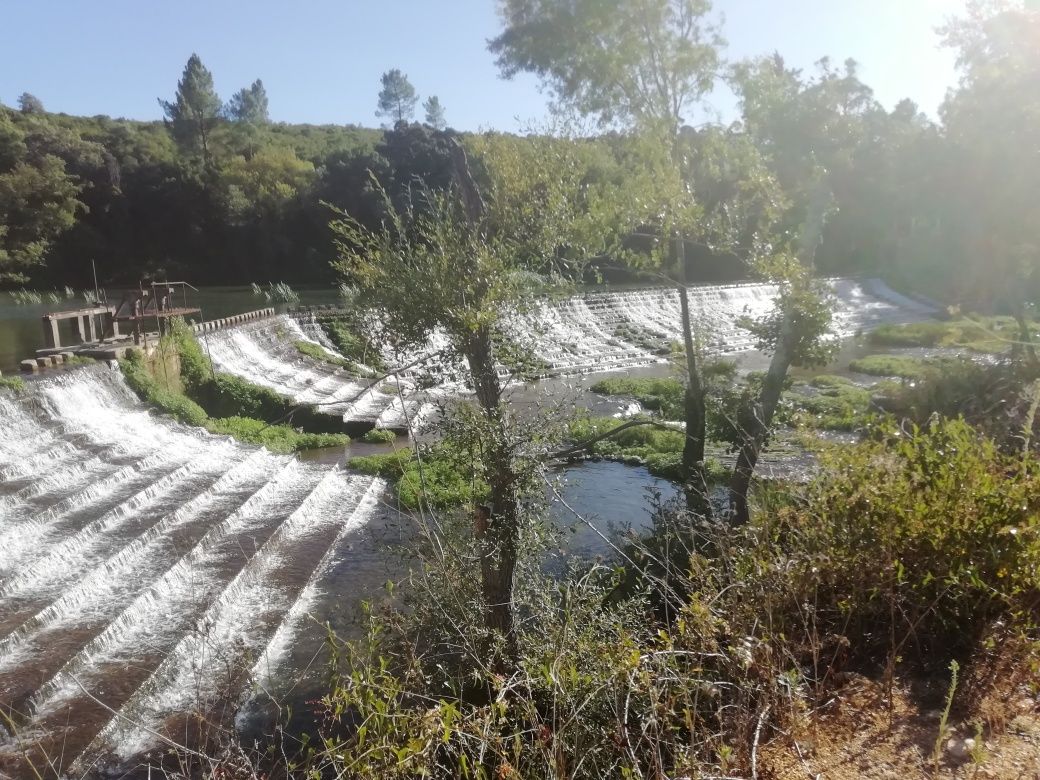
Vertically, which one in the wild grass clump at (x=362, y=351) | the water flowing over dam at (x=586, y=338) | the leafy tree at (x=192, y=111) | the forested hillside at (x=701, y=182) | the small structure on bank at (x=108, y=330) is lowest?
the water flowing over dam at (x=586, y=338)

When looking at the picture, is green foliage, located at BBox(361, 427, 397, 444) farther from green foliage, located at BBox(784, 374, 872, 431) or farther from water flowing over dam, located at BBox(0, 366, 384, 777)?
green foliage, located at BBox(784, 374, 872, 431)

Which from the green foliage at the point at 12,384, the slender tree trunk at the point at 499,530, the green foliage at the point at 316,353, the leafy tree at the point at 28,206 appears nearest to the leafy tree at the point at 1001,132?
the slender tree trunk at the point at 499,530

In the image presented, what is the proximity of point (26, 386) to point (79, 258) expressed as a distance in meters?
32.0

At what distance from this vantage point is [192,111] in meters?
55.3

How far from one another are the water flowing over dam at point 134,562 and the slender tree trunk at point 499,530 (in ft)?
5.01

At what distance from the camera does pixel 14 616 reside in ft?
23.1

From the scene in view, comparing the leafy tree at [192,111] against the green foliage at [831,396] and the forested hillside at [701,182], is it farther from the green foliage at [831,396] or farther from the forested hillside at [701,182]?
the green foliage at [831,396]

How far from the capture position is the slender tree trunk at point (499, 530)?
500 centimetres

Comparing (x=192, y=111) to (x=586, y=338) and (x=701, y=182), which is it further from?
(x=701, y=182)

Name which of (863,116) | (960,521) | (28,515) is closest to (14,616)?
(28,515)

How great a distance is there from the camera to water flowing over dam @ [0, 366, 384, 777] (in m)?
5.95

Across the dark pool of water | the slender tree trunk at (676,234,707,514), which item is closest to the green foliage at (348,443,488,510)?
the slender tree trunk at (676,234,707,514)

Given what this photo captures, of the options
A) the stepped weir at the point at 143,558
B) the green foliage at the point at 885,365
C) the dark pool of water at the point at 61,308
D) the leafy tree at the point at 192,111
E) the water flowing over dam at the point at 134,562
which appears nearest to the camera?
the stepped weir at the point at 143,558

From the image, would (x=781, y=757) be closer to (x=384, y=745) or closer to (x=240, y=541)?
(x=384, y=745)
